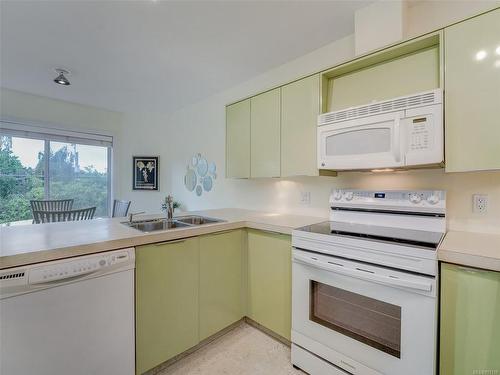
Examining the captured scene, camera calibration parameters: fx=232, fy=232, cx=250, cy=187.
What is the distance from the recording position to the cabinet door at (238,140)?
229 centimetres

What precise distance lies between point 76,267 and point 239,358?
1.23 m

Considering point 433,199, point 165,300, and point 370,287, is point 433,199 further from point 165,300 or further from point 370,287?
point 165,300

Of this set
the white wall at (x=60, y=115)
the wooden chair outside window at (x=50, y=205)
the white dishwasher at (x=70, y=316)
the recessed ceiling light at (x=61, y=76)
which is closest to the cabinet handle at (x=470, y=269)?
the white dishwasher at (x=70, y=316)

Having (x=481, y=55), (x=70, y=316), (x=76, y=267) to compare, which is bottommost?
(x=70, y=316)

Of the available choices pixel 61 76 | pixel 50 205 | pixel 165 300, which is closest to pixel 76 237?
pixel 165 300

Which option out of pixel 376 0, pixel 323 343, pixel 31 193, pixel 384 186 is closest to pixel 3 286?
pixel 323 343

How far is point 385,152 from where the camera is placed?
54.5 inches

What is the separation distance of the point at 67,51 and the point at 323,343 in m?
3.16

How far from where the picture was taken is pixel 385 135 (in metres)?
1.38

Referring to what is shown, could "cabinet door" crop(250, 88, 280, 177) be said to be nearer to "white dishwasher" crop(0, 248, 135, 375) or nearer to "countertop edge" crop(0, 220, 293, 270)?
"countertop edge" crop(0, 220, 293, 270)

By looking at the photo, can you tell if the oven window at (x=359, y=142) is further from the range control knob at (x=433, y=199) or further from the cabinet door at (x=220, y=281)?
the cabinet door at (x=220, y=281)

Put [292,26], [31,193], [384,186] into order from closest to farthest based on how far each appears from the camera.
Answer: [384,186], [292,26], [31,193]

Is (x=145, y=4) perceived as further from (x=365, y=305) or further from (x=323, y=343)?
(x=323, y=343)

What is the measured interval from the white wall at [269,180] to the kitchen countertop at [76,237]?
0.60 meters
